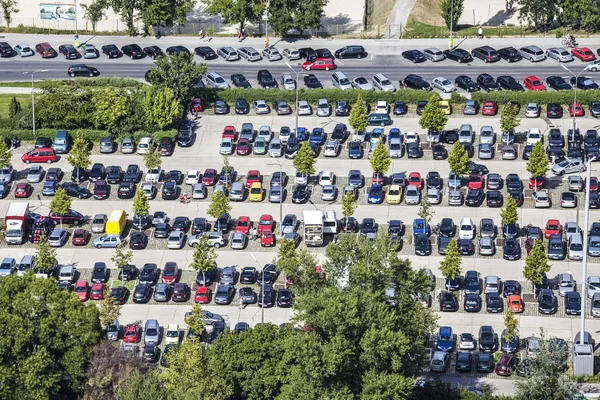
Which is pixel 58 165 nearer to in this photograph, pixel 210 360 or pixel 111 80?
pixel 111 80

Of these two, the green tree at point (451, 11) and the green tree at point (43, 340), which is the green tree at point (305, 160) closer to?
the green tree at point (43, 340)

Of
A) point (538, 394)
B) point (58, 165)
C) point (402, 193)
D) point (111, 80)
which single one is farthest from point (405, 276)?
point (111, 80)

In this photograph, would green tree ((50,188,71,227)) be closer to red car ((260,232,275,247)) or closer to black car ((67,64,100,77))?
red car ((260,232,275,247))

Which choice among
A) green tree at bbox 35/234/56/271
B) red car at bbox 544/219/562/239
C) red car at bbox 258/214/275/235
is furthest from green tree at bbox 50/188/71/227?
red car at bbox 544/219/562/239

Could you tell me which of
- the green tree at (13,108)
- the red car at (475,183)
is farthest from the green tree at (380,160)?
the green tree at (13,108)

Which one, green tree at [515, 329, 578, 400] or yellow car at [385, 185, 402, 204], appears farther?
yellow car at [385, 185, 402, 204]

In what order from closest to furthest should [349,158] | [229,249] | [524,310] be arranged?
[524,310]
[229,249]
[349,158]
